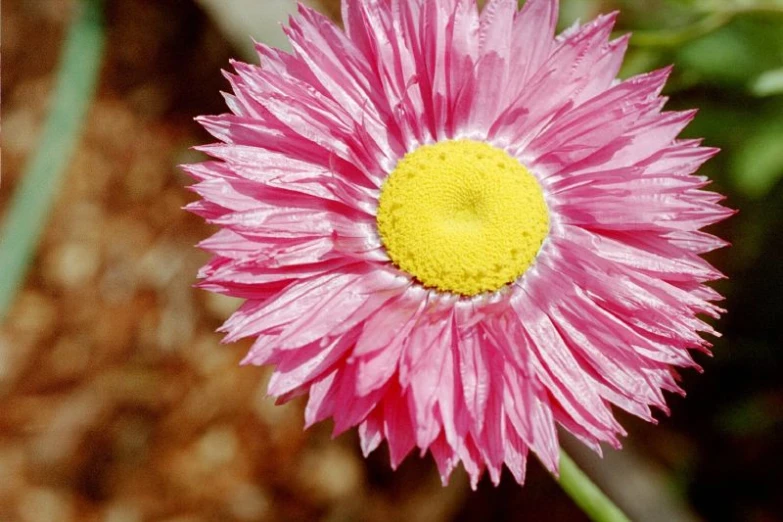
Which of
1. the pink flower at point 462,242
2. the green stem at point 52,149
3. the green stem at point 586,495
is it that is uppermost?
the green stem at point 52,149

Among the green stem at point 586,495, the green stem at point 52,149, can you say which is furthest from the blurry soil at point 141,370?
the green stem at point 586,495

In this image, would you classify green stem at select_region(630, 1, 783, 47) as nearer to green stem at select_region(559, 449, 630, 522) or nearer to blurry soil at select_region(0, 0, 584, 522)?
green stem at select_region(559, 449, 630, 522)

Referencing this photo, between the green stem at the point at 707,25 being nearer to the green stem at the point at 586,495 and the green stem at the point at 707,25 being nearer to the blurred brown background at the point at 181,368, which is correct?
the blurred brown background at the point at 181,368

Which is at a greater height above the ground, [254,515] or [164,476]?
[164,476]

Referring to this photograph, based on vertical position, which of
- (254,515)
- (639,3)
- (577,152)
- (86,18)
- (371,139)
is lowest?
(254,515)

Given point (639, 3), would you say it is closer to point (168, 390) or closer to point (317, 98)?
point (317, 98)

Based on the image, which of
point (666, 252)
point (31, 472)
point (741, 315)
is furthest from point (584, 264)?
point (31, 472)

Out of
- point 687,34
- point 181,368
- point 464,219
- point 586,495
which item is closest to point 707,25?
point 687,34

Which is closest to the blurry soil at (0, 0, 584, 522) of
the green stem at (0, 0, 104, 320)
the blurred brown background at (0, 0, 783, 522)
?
the blurred brown background at (0, 0, 783, 522)
